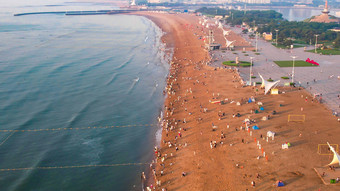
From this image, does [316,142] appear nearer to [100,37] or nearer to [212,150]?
[212,150]

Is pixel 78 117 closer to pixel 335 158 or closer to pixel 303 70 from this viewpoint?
pixel 335 158

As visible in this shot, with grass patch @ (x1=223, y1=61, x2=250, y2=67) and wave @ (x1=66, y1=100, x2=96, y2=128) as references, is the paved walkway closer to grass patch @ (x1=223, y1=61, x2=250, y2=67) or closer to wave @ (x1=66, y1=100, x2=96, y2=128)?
grass patch @ (x1=223, y1=61, x2=250, y2=67)

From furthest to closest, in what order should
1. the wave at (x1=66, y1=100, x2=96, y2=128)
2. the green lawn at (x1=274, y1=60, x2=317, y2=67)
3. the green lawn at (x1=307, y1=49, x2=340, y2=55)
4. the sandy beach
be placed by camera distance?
the green lawn at (x1=307, y1=49, x2=340, y2=55) → the green lawn at (x1=274, y1=60, x2=317, y2=67) → the wave at (x1=66, y1=100, x2=96, y2=128) → the sandy beach

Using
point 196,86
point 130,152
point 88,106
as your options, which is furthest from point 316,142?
point 88,106

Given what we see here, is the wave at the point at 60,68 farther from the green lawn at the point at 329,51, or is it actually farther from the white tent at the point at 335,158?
the green lawn at the point at 329,51

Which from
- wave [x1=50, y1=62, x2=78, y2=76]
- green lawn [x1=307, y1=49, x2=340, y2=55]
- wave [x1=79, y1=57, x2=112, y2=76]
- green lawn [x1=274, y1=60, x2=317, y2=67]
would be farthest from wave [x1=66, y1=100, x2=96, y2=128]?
green lawn [x1=307, y1=49, x2=340, y2=55]
